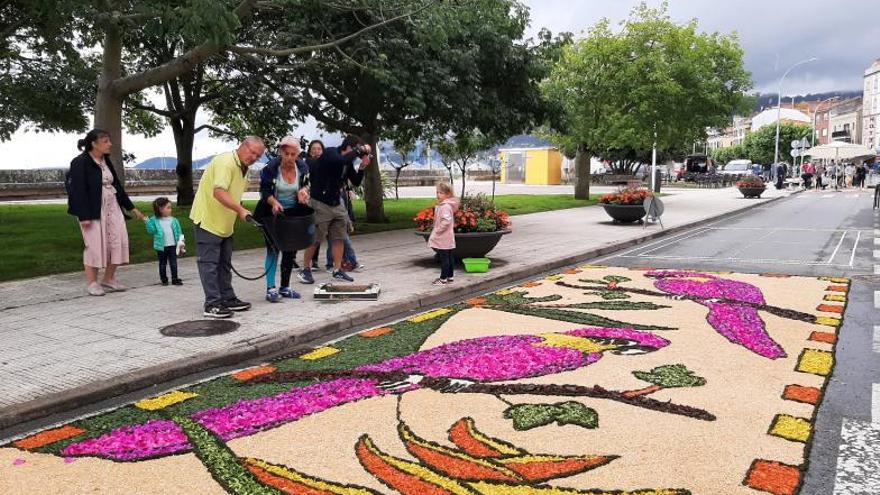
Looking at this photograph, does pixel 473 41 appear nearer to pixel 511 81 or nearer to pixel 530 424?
pixel 511 81

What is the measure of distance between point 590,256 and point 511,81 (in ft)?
19.3

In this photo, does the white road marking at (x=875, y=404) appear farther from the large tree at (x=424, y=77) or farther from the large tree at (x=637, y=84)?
the large tree at (x=637, y=84)

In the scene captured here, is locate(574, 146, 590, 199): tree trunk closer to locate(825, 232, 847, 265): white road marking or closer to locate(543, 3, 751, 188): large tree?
locate(543, 3, 751, 188): large tree

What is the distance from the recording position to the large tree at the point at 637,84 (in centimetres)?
2631

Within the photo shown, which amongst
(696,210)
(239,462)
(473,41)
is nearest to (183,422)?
(239,462)

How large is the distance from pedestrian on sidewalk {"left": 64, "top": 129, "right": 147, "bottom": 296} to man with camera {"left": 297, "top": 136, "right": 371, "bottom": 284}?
220 centimetres

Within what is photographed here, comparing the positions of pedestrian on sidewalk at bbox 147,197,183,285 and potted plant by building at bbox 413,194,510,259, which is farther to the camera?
potted plant by building at bbox 413,194,510,259

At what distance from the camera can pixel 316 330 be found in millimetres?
6375

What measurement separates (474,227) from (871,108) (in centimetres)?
11483

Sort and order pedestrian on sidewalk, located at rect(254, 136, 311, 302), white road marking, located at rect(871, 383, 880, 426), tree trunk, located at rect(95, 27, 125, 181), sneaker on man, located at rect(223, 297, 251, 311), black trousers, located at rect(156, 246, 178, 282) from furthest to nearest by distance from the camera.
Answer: tree trunk, located at rect(95, 27, 125, 181) → black trousers, located at rect(156, 246, 178, 282) → pedestrian on sidewalk, located at rect(254, 136, 311, 302) → sneaker on man, located at rect(223, 297, 251, 311) → white road marking, located at rect(871, 383, 880, 426)

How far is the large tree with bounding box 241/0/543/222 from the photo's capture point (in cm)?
1280

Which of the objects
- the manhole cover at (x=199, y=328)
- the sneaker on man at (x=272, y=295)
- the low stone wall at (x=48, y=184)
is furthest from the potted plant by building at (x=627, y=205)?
the low stone wall at (x=48, y=184)

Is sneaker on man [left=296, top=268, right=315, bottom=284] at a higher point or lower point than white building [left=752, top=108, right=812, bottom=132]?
lower

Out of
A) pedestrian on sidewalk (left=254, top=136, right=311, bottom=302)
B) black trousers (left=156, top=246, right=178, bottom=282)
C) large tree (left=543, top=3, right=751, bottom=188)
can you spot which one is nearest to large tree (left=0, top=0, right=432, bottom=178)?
pedestrian on sidewalk (left=254, top=136, right=311, bottom=302)
